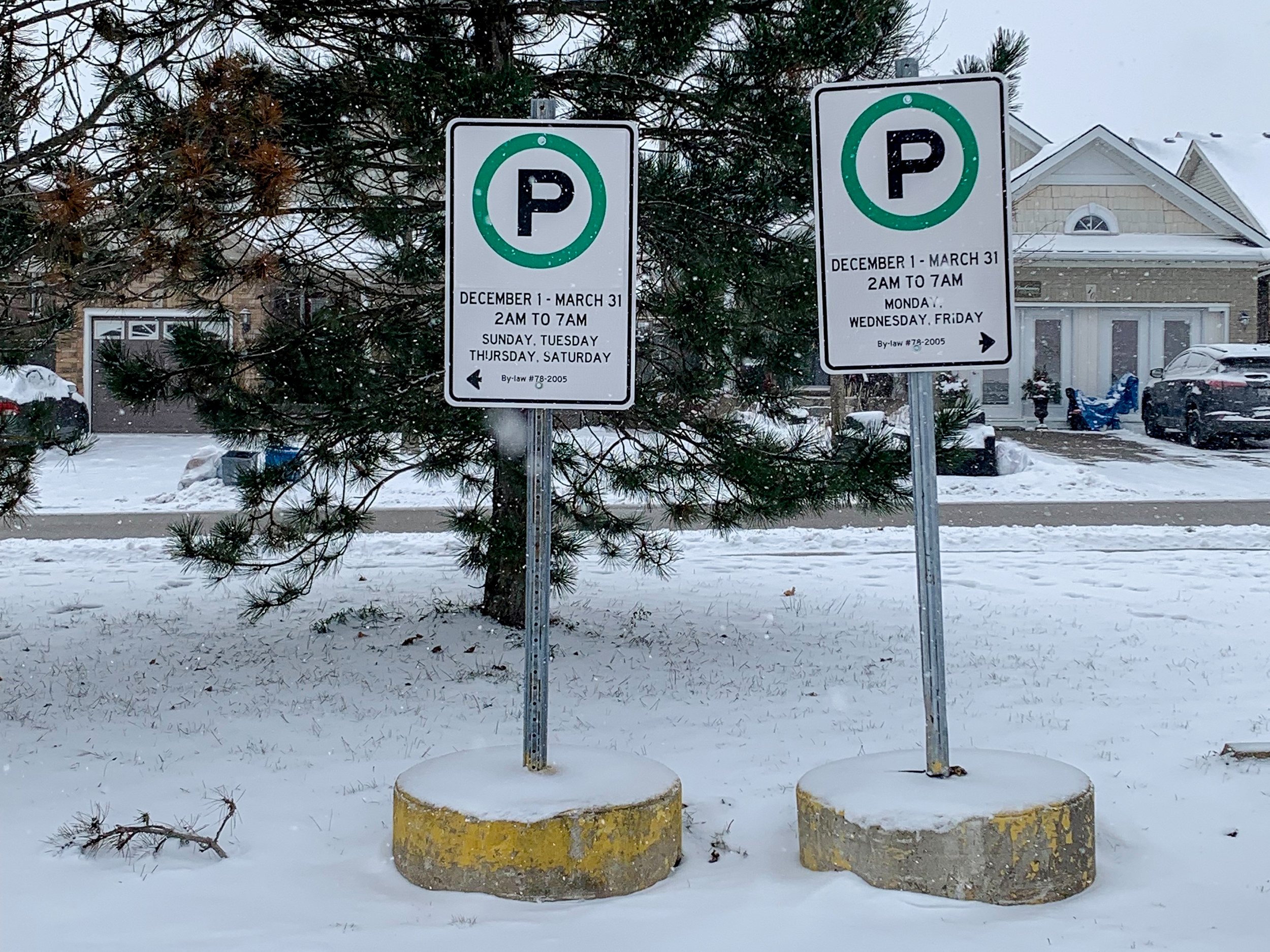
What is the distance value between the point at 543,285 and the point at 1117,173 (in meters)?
24.3

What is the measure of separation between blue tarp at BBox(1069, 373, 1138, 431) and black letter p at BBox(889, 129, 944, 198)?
70.7 ft

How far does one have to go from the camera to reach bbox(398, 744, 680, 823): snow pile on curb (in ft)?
11.5

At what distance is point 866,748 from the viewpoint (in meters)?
4.95

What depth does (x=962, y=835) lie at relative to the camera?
3363 mm

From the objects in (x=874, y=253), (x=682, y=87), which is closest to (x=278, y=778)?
(x=874, y=253)

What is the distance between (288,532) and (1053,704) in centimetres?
375

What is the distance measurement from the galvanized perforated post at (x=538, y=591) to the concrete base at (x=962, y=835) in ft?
2.75

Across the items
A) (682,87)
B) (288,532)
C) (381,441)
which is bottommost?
(288,532)

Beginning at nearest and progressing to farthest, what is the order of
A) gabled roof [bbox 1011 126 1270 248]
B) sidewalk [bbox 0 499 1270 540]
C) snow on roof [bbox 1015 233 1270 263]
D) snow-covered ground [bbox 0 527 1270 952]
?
1. snow-covered ground [bbox 0 527 1270 952]
2. sidewalk [bbox 0 499 1270 540]
3. snow on roof [bbox 1015 233 1270 263]
4. gabled roof [bbox 1011 126 1270 248]

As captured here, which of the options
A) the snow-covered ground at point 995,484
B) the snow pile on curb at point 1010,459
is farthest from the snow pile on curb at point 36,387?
the snow pile on curb at point 1010,459

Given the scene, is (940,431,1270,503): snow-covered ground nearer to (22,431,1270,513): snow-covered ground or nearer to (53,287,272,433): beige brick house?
(22,431,1270,513): snow-covered ground

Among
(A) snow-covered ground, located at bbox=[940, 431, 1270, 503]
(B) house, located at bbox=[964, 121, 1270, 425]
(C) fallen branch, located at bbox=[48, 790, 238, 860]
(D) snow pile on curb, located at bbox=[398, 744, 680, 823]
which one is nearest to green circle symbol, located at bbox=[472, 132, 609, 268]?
(D) snow pile on curb, located at bbox=[398, 744, 680, 823]

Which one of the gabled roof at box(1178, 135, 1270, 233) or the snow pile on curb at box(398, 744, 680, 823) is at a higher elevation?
the gabled roof at box(1178, 135, 1270, 233)

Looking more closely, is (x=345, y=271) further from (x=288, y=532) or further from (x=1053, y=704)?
(x=1053, y=704)
